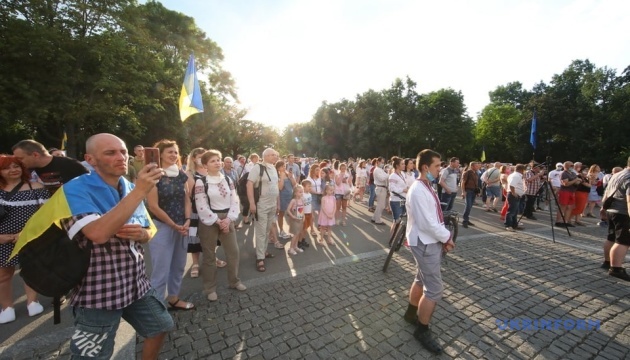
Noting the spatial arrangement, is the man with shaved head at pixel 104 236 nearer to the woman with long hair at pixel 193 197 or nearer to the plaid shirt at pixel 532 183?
the woman with long hair at pixel 193 197

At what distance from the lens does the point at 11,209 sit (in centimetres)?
327

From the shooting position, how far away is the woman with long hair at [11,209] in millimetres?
3219

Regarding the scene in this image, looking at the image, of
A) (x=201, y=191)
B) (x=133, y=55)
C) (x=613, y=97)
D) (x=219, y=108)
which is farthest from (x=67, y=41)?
(x=613, y=97)

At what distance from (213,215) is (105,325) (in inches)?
73.9

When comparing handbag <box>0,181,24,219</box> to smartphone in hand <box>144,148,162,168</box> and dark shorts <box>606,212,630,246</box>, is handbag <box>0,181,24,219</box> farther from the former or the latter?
dark shorts <box>606,212,630,246</box>

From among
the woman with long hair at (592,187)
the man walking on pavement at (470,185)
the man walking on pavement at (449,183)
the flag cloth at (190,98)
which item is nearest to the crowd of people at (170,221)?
the flag cloth at (190,98)

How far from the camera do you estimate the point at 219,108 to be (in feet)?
94.9

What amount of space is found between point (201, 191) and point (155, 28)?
89.8ft

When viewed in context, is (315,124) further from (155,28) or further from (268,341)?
(268,341)

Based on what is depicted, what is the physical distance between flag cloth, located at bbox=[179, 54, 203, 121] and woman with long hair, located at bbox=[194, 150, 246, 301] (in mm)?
1344

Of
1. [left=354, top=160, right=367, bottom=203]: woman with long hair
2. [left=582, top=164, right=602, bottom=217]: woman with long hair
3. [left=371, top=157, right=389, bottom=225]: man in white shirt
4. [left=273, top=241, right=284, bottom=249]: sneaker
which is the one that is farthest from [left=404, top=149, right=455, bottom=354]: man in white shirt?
[left=582, top=164, right=602, bottom=217]: woman with long hair

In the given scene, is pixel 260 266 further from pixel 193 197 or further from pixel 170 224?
pixel 170 224

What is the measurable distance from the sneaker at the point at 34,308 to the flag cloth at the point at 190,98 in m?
3.12

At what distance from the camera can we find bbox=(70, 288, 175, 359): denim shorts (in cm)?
176
